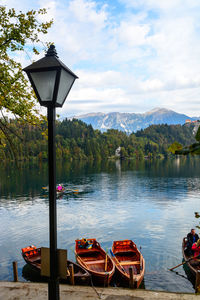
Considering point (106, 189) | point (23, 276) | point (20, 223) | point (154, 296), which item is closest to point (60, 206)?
point (20, 223)

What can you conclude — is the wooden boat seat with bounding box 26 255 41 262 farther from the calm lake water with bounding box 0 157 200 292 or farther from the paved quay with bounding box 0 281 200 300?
the paved quay with bounding box 0 281 200 300

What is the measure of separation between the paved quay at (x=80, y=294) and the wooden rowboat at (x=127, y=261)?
16.6ft

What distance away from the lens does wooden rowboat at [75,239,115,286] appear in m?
17.5

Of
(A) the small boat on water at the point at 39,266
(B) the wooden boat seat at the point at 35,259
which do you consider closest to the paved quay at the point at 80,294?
(A) the small boat on water at the point at 39,266

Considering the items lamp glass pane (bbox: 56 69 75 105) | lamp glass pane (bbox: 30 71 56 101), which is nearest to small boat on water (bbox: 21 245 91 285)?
lamp glass pane (bbox: 56 69 75 105)

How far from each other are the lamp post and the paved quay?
20.3 ft

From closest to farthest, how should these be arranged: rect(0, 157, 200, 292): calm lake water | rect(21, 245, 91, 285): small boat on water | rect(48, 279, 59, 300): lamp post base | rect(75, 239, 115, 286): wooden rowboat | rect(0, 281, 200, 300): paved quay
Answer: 1. rect(48, 279, 59, 300): lamp post base
2. rect(0, 281, 200, 300): paved quay
3. rect(21, 245, 91, 285): small boat on water
4. rect(75, 239, 115, 286): wooden rowboat
5. rect(0, 157, 200, 292): calm lake water

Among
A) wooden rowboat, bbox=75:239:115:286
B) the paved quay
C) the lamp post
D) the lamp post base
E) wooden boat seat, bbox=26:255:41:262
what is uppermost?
the lamp post

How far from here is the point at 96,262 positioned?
19.9 m

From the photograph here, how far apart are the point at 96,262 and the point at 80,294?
836 cm

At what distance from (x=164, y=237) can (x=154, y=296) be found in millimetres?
19783

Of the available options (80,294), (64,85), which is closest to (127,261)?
(80,294)

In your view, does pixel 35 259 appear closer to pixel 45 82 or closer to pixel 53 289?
pixel 53 289

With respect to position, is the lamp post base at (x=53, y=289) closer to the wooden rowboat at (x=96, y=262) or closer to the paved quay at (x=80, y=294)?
the paved quay at (x=80, y=294)
